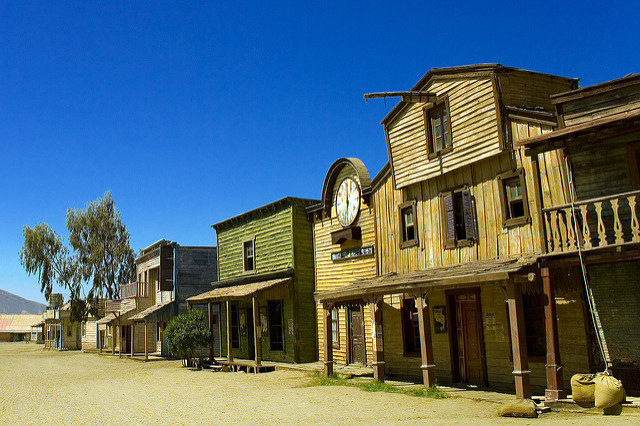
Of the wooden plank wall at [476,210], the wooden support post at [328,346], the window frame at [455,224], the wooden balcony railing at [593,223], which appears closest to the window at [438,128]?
the wooden plank wall at [476,210]

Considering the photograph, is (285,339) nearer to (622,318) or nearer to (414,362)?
(414,362)

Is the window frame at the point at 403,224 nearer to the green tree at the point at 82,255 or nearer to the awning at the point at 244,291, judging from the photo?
the awning at the point at 244,291

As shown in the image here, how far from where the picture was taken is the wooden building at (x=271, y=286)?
76.0 feet

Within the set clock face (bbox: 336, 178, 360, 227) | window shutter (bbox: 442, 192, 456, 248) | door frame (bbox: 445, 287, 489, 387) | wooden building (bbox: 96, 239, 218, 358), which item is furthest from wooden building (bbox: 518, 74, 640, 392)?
wooden building (bbox: 96, 239, 218, 358)

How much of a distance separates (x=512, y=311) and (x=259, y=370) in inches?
478

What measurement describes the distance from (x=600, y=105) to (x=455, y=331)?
7.03 m

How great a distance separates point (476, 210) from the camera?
48.7ft

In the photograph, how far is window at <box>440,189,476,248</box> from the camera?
14.9 meters

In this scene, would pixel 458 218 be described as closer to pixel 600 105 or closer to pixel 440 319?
pixel 440 319

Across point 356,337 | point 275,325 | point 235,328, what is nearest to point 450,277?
point 356,337

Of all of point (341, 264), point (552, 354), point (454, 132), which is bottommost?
point (552, 354)

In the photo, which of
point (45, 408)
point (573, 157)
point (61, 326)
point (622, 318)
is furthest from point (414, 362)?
point (61, 326)

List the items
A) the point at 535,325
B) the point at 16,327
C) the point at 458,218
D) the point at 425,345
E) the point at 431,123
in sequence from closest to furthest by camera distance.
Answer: the point at 535,325 < the point at 425,345 < the point at 458,218 < the point at 431,123 < the point at 16,327

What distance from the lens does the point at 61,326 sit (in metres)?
56.9
